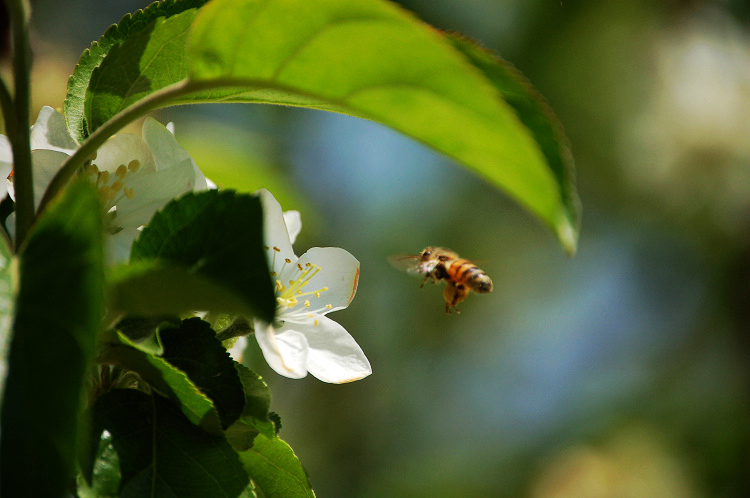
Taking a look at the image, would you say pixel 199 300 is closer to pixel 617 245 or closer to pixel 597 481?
pixel 597 481

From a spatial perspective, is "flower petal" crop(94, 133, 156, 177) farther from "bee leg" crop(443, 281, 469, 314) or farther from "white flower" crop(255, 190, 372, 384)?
"bee leg" crop(443, 281, 469, 314)

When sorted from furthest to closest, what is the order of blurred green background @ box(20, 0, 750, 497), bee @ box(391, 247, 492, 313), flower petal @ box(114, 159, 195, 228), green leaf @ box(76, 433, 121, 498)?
blurred green background @ box(20, 0, 750, 497) → bee @ box(391, 247, 492, 313) → flower petal @ box(114, 159, 195, 228) → green leaf @ box(76, 433, 121, 498)

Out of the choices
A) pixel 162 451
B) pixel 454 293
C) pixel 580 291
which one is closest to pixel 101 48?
pixel 162 451

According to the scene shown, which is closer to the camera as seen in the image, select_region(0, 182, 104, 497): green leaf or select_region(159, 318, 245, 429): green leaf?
select_region(0, 182, 104, 497): green leaf

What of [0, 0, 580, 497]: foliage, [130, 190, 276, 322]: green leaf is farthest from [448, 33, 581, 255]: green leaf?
[130, 190, 276, 322]: green leaf

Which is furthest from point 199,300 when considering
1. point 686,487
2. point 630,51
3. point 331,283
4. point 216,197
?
point 630,51
